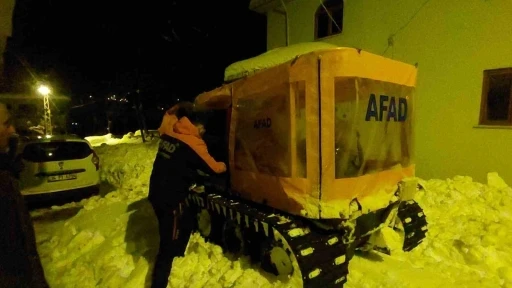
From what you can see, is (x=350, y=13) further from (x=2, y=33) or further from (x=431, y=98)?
(x=2, y=33)

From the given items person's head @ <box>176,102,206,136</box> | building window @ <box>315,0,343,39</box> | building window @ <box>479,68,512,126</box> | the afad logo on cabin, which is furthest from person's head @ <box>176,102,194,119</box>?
building window @ <box>315,0,343,39</box>

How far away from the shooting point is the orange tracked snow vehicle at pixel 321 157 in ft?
9.50

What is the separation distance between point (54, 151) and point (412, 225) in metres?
7.17

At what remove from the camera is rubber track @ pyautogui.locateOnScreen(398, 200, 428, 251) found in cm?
418

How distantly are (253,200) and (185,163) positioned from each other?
0.91 metres

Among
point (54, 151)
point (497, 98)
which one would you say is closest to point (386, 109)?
point (497, 98)

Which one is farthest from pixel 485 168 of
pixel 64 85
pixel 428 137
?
pixel 64 85

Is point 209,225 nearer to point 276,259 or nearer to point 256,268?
point 256,268

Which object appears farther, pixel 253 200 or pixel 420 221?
pixel 420 221

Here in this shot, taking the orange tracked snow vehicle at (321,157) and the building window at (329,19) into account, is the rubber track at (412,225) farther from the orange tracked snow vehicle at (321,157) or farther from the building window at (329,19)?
the building window at (329,19)

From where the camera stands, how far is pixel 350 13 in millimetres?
9375

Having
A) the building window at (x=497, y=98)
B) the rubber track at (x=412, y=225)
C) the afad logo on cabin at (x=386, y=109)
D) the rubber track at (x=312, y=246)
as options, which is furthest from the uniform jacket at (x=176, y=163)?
the building window at (x=497, y=98)

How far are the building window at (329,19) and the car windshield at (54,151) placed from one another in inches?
306

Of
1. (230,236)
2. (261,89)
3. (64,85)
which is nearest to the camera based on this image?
(261,89)
